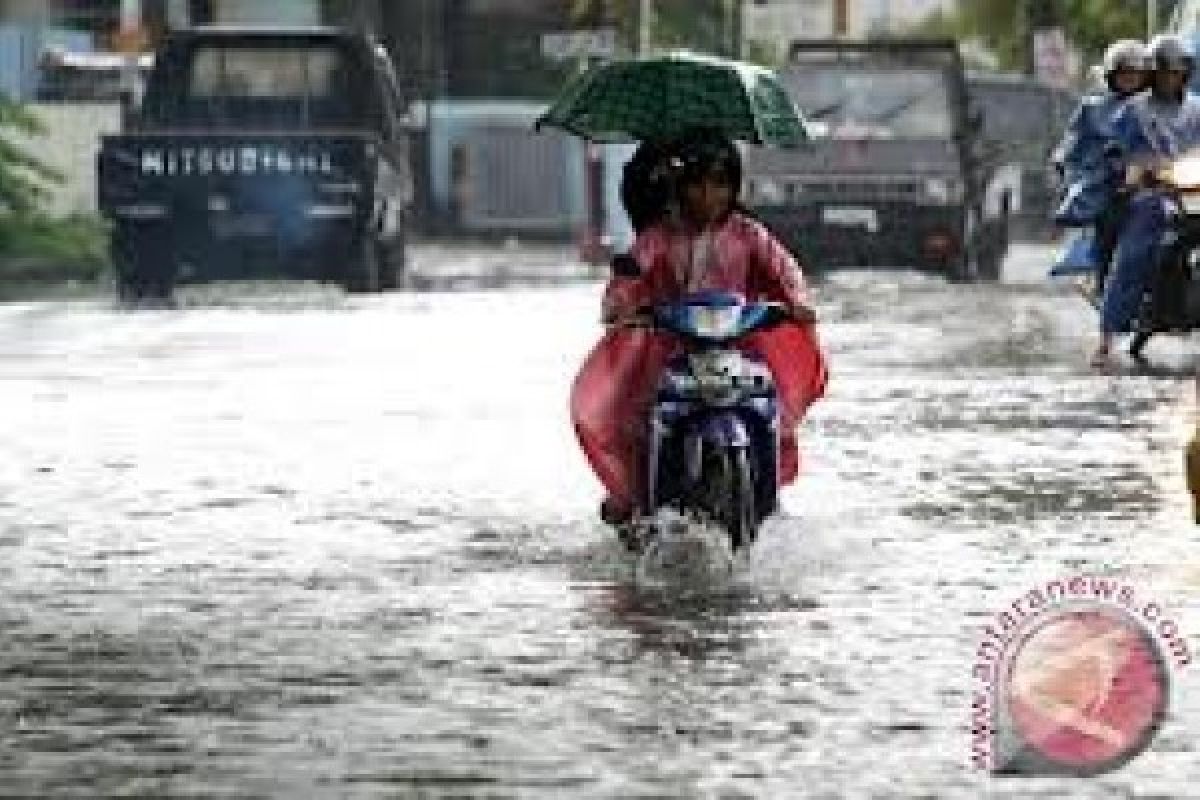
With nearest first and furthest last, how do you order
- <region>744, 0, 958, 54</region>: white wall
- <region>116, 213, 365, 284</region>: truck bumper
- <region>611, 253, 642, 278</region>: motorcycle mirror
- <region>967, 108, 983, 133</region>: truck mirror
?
1. <region>611, 253, 642, 278</region>: motorcycle mirror
2. <region>116, 213, 365, 284</region>: truck bumper
3. <region>967, 108, 983, 133</region>: truck mirror
4. <region>744, 0, 958, 54</region>: white wall

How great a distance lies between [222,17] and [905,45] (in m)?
22.9

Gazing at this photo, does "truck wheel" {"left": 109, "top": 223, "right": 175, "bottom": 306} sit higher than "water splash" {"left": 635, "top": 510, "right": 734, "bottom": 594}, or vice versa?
"water splash" {"left": 635, "top": 510, "right": 734, "bottom": 594}

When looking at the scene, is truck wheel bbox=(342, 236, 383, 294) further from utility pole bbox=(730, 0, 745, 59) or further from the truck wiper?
utility pole bbox=(730, 0, 745, 59)

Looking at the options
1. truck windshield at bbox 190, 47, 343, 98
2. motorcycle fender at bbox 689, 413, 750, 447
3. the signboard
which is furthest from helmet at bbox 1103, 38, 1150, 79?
A: the signboard

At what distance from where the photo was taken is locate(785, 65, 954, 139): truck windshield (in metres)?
35.3

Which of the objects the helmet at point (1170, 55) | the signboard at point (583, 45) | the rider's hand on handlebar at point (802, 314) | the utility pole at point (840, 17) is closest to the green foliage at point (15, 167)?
the signboard at point (583, 45)

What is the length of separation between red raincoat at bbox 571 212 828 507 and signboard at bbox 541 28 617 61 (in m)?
32.9

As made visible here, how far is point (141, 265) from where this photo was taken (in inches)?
1222

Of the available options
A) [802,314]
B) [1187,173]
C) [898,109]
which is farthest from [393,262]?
[802,314]

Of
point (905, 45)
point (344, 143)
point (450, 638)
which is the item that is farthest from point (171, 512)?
point (905, 45)

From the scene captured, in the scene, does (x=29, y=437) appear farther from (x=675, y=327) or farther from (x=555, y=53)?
(x=555, y=53)

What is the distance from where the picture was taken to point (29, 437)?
16672 millimetres

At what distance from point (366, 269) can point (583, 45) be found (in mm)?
14623

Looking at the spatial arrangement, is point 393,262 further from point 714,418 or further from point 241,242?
point 714,418
